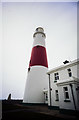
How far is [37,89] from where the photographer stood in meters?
13.2

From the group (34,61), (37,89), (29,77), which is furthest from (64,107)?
(34,61)

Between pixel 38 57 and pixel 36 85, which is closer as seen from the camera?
pixel 36 85

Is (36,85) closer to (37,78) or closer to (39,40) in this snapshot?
(37,78)

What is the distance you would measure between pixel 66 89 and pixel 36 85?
20.9 ft

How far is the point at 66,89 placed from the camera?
8156mm

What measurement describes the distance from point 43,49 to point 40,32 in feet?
16.0

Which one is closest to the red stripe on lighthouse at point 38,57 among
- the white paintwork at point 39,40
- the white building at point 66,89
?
the white paintwork at point 39,40

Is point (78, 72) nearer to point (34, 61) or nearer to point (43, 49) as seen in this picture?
point (34, 61)

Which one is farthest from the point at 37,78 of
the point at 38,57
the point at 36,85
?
the point at 38,57

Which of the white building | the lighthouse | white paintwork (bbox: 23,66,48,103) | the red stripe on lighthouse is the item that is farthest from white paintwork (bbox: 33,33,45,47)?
the white building

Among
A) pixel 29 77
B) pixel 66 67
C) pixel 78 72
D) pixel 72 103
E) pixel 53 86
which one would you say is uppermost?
pixel 66 67

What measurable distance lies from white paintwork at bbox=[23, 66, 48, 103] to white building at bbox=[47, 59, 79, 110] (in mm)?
2484

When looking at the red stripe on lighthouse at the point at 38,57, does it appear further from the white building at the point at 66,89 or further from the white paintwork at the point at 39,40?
the white building at the point at 66,89

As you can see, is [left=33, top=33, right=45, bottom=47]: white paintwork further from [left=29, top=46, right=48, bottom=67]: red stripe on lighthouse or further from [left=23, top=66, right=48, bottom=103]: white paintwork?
[left=23, top=66, right=48, bottom=103]: white paintwork
